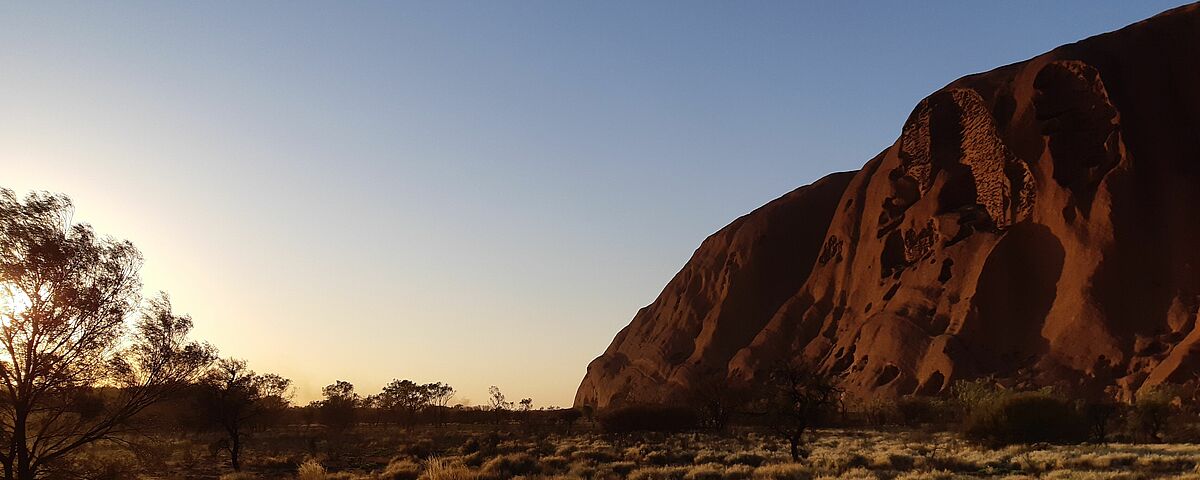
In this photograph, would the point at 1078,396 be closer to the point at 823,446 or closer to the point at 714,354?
the point at 823,446

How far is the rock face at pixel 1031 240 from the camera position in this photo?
58125mm

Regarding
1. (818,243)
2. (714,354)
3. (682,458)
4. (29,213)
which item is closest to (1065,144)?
(818,243)

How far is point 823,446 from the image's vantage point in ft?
117

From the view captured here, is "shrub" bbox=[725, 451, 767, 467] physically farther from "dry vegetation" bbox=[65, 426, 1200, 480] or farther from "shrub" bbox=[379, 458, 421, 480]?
"shrub" bbox=[379, 458, 421, 480]

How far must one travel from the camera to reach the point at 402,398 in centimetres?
8831

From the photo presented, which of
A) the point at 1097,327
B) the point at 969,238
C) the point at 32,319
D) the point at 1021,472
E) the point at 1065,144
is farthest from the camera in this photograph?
the point at 969,238

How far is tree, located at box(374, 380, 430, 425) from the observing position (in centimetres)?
8619

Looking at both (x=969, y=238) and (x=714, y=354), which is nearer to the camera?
(x=969, y=238)

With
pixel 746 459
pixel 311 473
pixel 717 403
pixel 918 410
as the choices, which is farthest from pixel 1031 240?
pixel 311 473

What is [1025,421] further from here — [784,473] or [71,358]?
[71,358]

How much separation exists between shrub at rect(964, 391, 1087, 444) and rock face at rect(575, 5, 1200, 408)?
2286 centimetres

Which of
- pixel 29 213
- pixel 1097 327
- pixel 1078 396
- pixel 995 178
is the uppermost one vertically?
pixel 995 178

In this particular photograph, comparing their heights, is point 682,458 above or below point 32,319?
below

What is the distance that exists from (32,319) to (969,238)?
241ft
